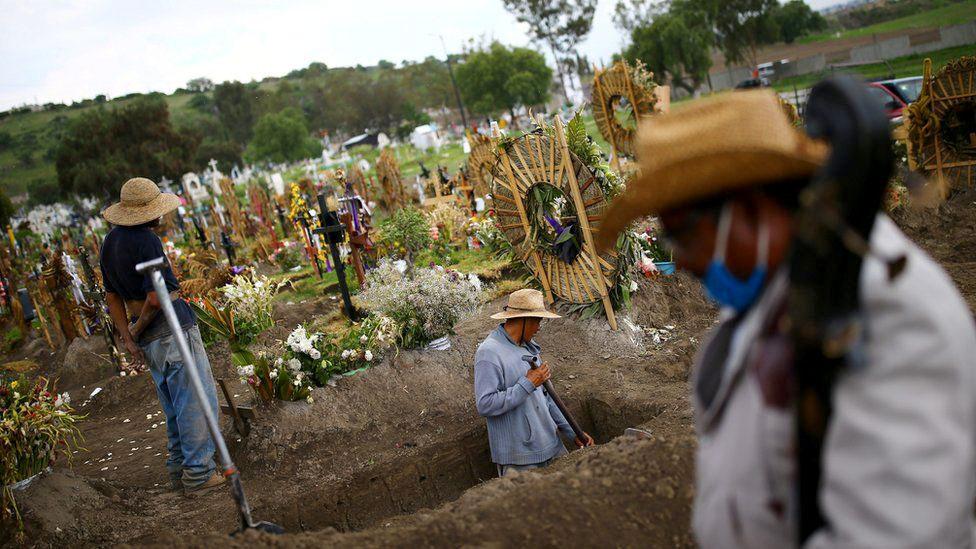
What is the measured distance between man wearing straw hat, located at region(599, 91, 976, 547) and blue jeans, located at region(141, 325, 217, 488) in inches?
204

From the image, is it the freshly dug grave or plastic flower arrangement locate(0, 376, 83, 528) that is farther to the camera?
the freshly dug grave

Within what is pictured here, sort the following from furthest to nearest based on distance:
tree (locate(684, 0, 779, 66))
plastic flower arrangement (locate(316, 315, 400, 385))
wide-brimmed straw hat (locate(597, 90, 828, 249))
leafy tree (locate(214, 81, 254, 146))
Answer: leafy tree (locate(214, 81, 254, 146))
tree (locate(684, 0, 779, 66))
plastic flower arrangement (locate(316, 315, 400, 385))
wide-brimmed straw hat (locate(597, 90, 828, 249))

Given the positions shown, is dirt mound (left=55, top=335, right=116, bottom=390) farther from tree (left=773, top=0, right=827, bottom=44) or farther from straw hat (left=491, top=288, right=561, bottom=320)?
tree (left=773, top=0, right=827, bottom=44)

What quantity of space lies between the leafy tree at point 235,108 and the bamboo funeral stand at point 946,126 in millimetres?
79021

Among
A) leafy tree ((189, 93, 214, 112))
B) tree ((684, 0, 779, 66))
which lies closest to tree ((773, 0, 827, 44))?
tree ((684, 0, 779, 66))

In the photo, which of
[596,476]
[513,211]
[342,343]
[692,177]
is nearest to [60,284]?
[342,343]

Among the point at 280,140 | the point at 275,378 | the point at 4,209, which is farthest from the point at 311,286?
the point at 280,140

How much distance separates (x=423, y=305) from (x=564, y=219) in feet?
6.02

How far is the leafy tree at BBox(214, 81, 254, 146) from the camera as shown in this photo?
82.7 meters

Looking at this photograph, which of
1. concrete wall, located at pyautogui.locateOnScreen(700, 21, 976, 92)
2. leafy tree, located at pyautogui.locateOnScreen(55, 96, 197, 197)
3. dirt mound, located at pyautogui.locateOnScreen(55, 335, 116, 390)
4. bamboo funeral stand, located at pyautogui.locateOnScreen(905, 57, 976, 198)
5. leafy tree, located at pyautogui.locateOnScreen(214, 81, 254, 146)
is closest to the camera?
bamboo funeral stand, located at pyautogui.locateOnScreen(905, 57, 976, 198)

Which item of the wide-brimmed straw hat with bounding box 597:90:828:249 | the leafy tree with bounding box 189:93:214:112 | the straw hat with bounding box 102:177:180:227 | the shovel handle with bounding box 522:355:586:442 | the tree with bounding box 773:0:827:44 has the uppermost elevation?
the leafy tree with bounding box 189:93:214:112

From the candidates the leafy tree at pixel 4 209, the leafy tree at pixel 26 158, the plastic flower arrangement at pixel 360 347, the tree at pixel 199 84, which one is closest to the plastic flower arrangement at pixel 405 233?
the plastic flower arrangement at pixel 360 347

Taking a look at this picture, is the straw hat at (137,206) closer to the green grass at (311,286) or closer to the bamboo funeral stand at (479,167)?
the green grass at (311,286)

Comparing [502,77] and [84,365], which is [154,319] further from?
[502,77]
